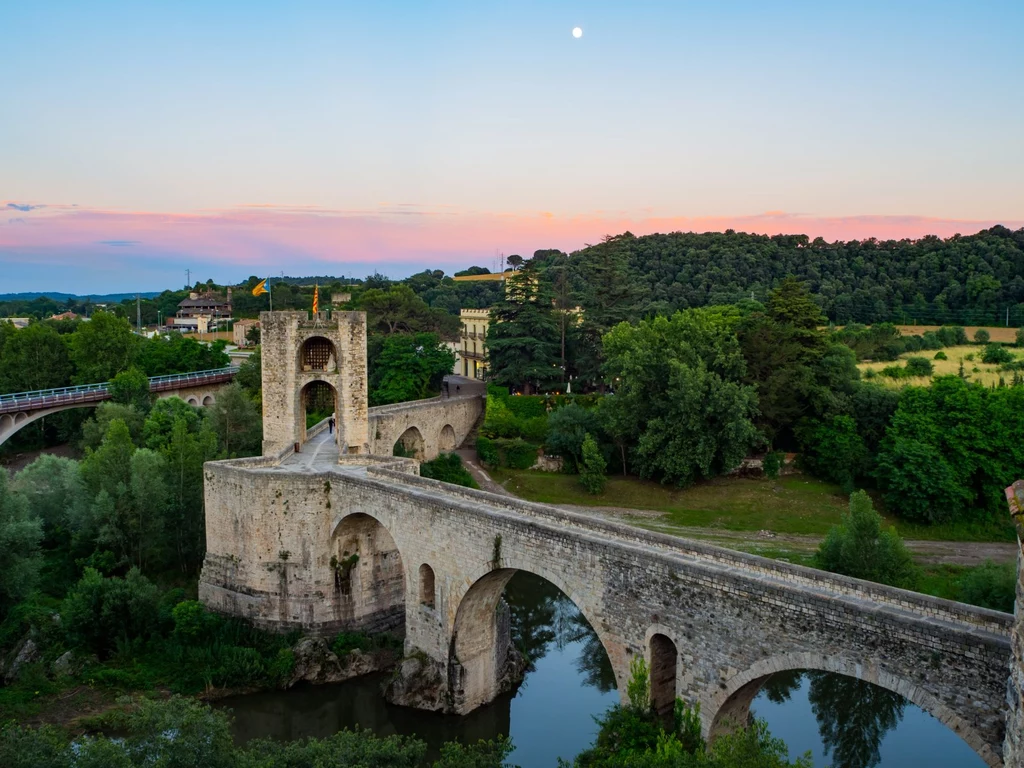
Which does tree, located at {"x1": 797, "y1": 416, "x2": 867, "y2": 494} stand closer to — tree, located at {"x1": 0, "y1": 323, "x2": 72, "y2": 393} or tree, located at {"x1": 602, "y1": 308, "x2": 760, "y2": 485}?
tree, located at {"x1": 602, "y1": 308, "x2": 760, "y2": 485}

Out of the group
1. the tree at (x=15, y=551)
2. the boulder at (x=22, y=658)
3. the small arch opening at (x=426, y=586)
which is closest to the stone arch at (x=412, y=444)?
the tree at (x=15, y=551)

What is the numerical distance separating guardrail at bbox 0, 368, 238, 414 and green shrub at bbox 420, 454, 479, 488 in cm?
1834

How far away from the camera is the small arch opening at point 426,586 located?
66.3 feet

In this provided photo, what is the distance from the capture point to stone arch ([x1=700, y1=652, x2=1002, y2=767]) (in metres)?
10.8

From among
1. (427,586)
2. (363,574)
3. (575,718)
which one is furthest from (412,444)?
(575,718)

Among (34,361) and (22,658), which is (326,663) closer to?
(22,658)

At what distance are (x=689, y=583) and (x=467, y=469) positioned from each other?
88.0 feet

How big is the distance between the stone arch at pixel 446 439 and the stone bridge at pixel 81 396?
1149 cm

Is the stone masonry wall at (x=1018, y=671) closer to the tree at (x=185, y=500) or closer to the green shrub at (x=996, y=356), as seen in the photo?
the tree at (x=185, y=500)

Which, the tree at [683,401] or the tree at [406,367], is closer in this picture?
the tree at [683,401]

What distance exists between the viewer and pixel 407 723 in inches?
784

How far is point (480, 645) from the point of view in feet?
66.8

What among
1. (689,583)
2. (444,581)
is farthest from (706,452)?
(689,583)

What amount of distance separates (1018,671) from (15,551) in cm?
2584
